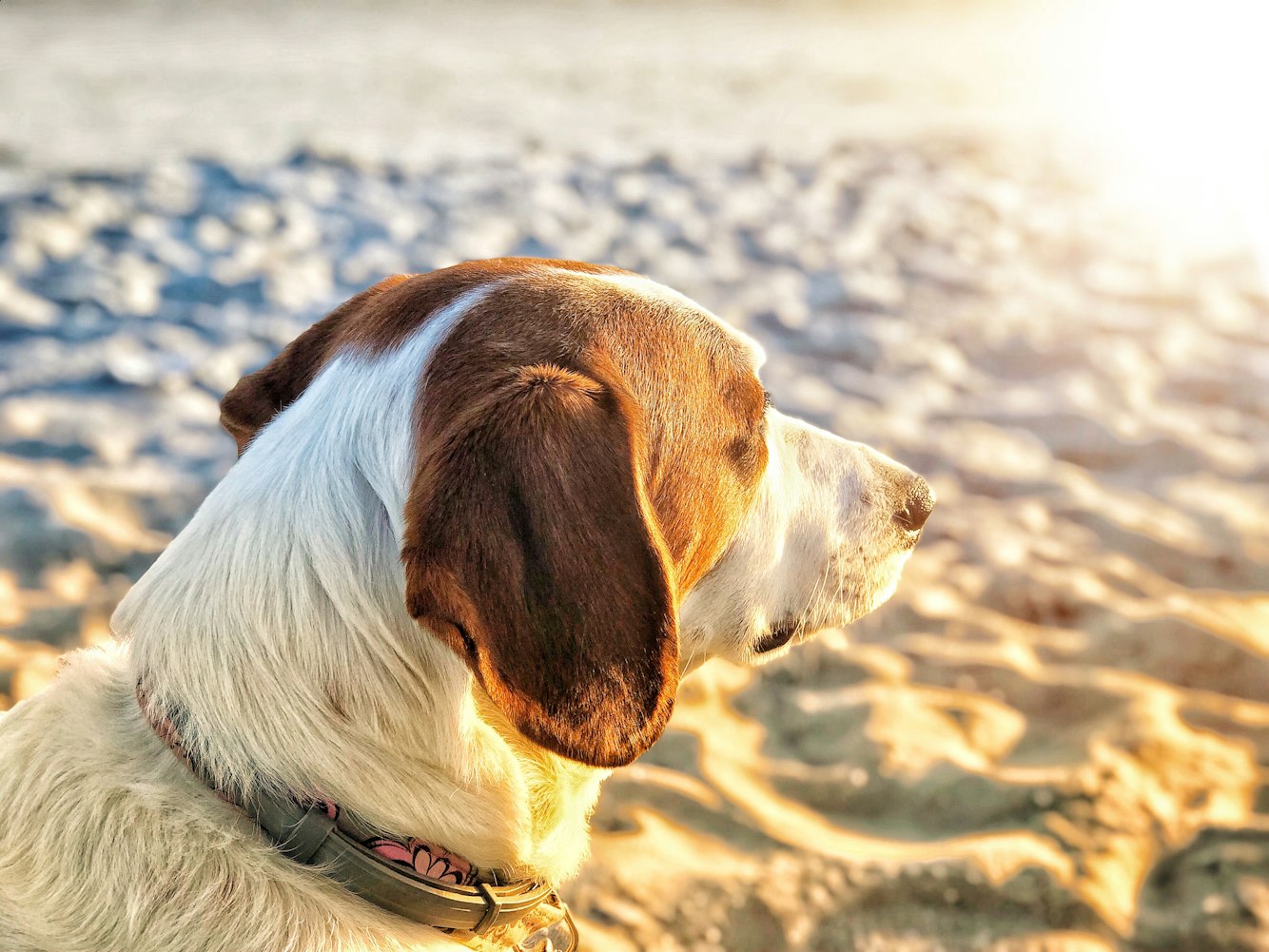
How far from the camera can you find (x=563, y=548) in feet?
5.47

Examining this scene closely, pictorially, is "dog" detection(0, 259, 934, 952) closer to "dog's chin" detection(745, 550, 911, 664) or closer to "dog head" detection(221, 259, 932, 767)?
"dog head" detection(221, 259, 932, 767)

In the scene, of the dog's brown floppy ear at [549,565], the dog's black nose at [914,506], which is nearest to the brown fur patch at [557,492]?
the dog's brown floppy ear at [549,565]

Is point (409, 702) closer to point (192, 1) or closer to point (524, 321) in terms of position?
point (524, 321)

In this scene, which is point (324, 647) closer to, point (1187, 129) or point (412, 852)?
point (412, 852)

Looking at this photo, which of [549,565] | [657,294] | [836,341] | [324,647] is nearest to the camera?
[549,565]

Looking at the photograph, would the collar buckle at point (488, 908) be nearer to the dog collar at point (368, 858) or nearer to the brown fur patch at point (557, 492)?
the dog collar at point (368, 858)

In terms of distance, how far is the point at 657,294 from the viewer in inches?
87.0

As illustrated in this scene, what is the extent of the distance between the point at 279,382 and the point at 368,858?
0.92 m

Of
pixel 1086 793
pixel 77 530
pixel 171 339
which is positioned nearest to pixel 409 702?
pixel 1086 793

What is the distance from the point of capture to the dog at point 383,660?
5.47ft

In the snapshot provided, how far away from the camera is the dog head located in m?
1.64

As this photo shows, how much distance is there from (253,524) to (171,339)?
3965mm

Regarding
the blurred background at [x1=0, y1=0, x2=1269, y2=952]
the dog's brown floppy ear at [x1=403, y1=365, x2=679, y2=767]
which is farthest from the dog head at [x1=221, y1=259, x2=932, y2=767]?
the blurred background at [x1=0, y1=0, x2=1269, y2=952]

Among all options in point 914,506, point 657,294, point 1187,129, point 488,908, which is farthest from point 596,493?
point 1187,129
